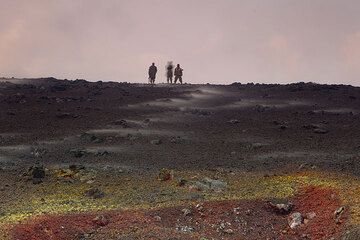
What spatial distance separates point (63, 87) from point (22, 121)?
1432 centimetres

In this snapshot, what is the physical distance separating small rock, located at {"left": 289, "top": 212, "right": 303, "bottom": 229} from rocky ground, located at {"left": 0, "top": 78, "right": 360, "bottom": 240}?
0.05 m

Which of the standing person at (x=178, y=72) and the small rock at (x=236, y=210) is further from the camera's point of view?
the standing person at (x=178, y=72)

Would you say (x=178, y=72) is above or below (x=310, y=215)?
above

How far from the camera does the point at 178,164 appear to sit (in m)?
28.8

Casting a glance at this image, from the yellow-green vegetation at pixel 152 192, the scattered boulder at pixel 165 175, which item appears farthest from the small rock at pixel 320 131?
the scattered boulder at pixel 165 175

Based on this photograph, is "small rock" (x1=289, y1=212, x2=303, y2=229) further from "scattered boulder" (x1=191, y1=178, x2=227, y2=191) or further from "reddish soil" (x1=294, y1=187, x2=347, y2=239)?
"scattered boulder" (x1=191, y1=178, x2=227, y2=191)

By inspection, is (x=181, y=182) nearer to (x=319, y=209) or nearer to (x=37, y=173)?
(x=319, y=209)

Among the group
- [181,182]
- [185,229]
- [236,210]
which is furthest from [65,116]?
[185,229]

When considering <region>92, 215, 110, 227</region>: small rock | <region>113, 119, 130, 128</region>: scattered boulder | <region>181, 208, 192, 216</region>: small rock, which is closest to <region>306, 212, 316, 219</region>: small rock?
<region>181, 208, 192, 216</region>: small rock

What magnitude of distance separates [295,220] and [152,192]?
6799 mm

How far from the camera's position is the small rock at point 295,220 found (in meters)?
20.5

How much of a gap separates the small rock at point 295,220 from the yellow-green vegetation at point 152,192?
1.84 metres

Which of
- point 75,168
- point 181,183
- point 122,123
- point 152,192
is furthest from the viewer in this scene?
point 122,123

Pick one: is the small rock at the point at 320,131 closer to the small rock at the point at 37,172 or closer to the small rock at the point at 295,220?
the small rock at the point at 295,220
